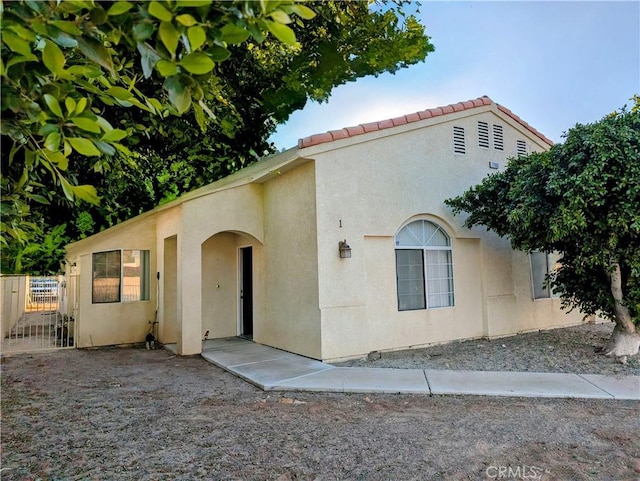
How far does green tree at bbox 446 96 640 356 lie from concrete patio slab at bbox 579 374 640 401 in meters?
1.67

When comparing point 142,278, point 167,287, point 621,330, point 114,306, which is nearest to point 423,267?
point 621,330

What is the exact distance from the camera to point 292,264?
9406 millimetres

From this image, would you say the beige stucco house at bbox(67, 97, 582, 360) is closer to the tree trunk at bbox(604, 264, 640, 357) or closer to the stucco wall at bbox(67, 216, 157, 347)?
the stucco wall at bbox(67, 216, 157, 347)

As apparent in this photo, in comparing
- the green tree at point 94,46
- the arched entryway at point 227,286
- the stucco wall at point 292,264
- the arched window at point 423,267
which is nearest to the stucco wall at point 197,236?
the stucco wall at point 292,264

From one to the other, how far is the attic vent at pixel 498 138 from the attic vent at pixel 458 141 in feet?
4.25

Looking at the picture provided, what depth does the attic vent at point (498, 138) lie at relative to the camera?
1138 centimetres

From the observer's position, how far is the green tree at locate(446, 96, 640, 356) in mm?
7059

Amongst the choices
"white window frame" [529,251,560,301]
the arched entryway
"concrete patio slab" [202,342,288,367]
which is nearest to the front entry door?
the arched entryway

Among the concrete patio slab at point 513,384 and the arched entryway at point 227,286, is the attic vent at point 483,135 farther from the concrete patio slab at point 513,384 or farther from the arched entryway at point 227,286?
the arched entryway at point 227,286

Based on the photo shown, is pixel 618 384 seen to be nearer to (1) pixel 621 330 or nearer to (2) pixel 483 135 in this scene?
(1) pixel 621 330

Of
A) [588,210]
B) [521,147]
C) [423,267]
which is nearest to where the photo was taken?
[588,210]

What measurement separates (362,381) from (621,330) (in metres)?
5.96

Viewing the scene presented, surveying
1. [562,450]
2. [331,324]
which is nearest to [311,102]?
[331,324]

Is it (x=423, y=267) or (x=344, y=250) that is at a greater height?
(x=344, y=250)
